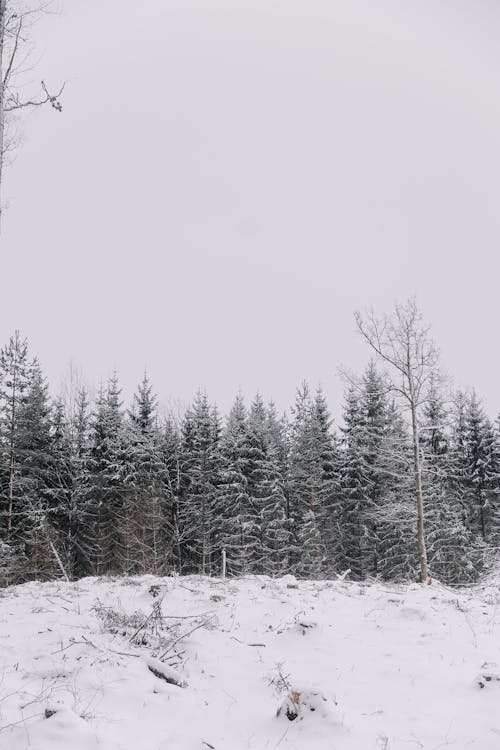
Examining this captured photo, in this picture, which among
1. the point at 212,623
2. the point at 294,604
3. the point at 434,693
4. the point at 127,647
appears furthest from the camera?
the point at 294,604

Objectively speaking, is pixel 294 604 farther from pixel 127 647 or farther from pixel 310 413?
pixel 310 413

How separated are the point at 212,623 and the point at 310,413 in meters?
32.3

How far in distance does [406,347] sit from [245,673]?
16.4 metres

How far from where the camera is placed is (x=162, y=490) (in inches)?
1315

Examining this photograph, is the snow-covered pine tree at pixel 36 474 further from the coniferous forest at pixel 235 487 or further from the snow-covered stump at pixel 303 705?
the snow-covered stump at pixel 303 705

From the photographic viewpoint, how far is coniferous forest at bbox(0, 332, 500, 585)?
28750 mm

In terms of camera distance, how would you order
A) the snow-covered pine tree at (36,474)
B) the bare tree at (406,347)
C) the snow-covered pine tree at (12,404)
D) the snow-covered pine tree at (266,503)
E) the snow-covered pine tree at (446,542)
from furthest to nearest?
the snow-covered pine tree at (266,503) → the snow-covered pine tree at (446,542) → the snow-covered pine tree at (12,404) → the snow-covered pine tree at (36,474) → the bare tree at (406,347)

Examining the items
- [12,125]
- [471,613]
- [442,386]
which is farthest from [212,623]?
[442,386]

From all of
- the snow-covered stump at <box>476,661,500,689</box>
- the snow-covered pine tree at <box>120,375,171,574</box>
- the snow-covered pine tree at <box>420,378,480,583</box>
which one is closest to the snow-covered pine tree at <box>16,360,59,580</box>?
the snow-covered pine tree at <box>120,375,171,574</box>

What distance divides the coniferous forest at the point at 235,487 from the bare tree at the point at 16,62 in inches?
884

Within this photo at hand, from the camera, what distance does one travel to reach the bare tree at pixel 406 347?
1897 centimetres

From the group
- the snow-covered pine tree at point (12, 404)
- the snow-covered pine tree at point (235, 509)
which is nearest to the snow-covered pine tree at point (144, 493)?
the snow-covered pine tree at point (235, 509)

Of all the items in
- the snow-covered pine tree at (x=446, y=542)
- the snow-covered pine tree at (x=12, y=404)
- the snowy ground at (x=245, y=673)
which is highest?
the snow-covered pine tree at (x=12, y=404)

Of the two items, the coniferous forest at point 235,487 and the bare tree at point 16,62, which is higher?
the bare tree at point 16,62
